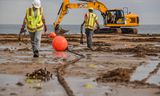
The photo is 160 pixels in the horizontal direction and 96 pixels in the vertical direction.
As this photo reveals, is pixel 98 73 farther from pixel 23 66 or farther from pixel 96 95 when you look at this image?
pixel 96 95

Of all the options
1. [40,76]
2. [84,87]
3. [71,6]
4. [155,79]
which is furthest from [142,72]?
[71,6]

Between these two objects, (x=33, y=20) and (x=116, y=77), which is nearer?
(x=116, y=77)

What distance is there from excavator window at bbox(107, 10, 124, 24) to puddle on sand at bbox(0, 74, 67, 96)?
3621cm

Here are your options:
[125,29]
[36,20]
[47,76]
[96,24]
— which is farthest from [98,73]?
[125,29]

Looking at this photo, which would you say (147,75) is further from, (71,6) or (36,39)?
(71,6)

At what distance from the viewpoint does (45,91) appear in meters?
7.48

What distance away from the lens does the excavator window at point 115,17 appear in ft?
147

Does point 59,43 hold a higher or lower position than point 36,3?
lower

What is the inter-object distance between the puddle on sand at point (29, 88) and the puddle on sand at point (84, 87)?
24 cm

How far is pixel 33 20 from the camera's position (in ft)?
48.5

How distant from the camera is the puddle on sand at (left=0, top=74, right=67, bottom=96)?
726 centimetres

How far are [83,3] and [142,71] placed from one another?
3329cm

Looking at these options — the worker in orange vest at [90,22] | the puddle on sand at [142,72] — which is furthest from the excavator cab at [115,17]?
the puddle on sand at [142,72]

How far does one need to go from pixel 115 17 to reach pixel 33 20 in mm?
31112
